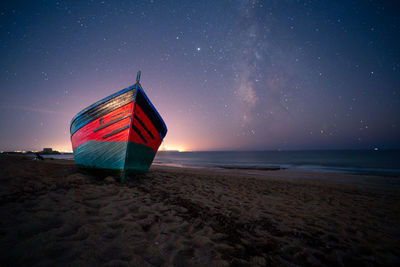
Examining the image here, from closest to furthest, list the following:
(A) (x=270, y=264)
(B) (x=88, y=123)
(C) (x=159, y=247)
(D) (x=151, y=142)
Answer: (A) (x=270, y=264), (C) (x=159, y=247), (B) (x=88, y=123), (D) (x=151, y=142)

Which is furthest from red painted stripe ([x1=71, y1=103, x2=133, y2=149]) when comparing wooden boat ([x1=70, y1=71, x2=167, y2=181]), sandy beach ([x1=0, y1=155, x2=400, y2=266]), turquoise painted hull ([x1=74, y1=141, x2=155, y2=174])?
sandy beach ([x1=0, y1=155, x2=400, y2=266])

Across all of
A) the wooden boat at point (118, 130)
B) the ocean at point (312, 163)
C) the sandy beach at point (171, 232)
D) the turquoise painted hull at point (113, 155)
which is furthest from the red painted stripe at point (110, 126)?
the ocean at point (312, 163)

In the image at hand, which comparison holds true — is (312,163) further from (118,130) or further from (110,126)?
(110,126)

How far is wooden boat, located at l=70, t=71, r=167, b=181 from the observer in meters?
5.55

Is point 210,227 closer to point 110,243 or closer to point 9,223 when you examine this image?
point 110,243

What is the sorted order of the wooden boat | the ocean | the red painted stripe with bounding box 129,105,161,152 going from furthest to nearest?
the ocean < the red painted stripe with bounding box 129,105,161,152 < the wooden boat

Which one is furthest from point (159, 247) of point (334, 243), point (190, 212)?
point (334, 243)

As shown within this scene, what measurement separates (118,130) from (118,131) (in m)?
0.04

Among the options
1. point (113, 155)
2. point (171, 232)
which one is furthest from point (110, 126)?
point (171, 232)

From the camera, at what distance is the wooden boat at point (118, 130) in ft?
18.2

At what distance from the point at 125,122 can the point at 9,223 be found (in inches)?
148

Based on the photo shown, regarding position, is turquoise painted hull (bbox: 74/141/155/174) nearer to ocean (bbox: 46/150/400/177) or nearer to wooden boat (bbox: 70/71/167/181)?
wooden boat (bbox: 70/71/167/181)

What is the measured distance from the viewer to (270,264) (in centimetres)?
193

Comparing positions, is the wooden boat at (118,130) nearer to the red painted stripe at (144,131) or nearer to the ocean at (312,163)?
the red painted stripe at (144,131)
